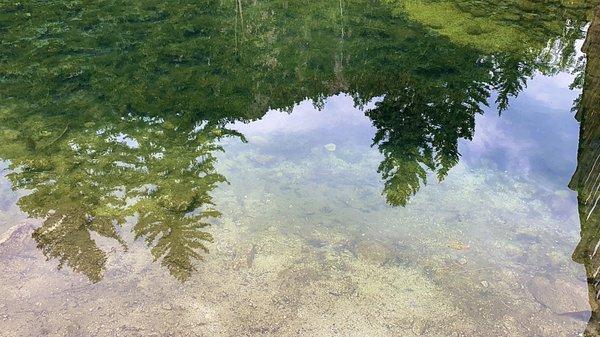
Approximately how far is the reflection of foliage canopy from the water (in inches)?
1.6

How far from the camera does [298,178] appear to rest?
6.06m

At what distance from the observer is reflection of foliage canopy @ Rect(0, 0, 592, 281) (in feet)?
17.6

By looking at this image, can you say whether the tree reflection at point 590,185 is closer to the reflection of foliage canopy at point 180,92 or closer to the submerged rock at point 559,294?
the submerged rock at point 559,294

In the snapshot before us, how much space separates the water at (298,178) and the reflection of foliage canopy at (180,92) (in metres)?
0.04

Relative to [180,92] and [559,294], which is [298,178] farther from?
[559,294]

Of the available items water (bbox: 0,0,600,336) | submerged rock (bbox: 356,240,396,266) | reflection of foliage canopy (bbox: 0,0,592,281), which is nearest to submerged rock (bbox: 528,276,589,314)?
water (bbox: 0,0,600,336)

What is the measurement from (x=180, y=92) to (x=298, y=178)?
3069 mm

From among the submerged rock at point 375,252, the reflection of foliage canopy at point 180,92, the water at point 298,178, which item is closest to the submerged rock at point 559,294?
the water at point 298,178

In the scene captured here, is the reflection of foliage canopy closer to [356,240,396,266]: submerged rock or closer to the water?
the water

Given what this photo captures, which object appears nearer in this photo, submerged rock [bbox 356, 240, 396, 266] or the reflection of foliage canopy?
submerged rock [bbox 356, 240, 396, 266]

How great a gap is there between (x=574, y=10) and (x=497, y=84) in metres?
5.30

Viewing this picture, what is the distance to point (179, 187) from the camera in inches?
224

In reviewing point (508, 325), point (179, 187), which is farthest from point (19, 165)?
point (508, 325)

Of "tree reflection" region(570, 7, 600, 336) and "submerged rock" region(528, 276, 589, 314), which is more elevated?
"tree reflection" region(570, 7, 600, 336)
